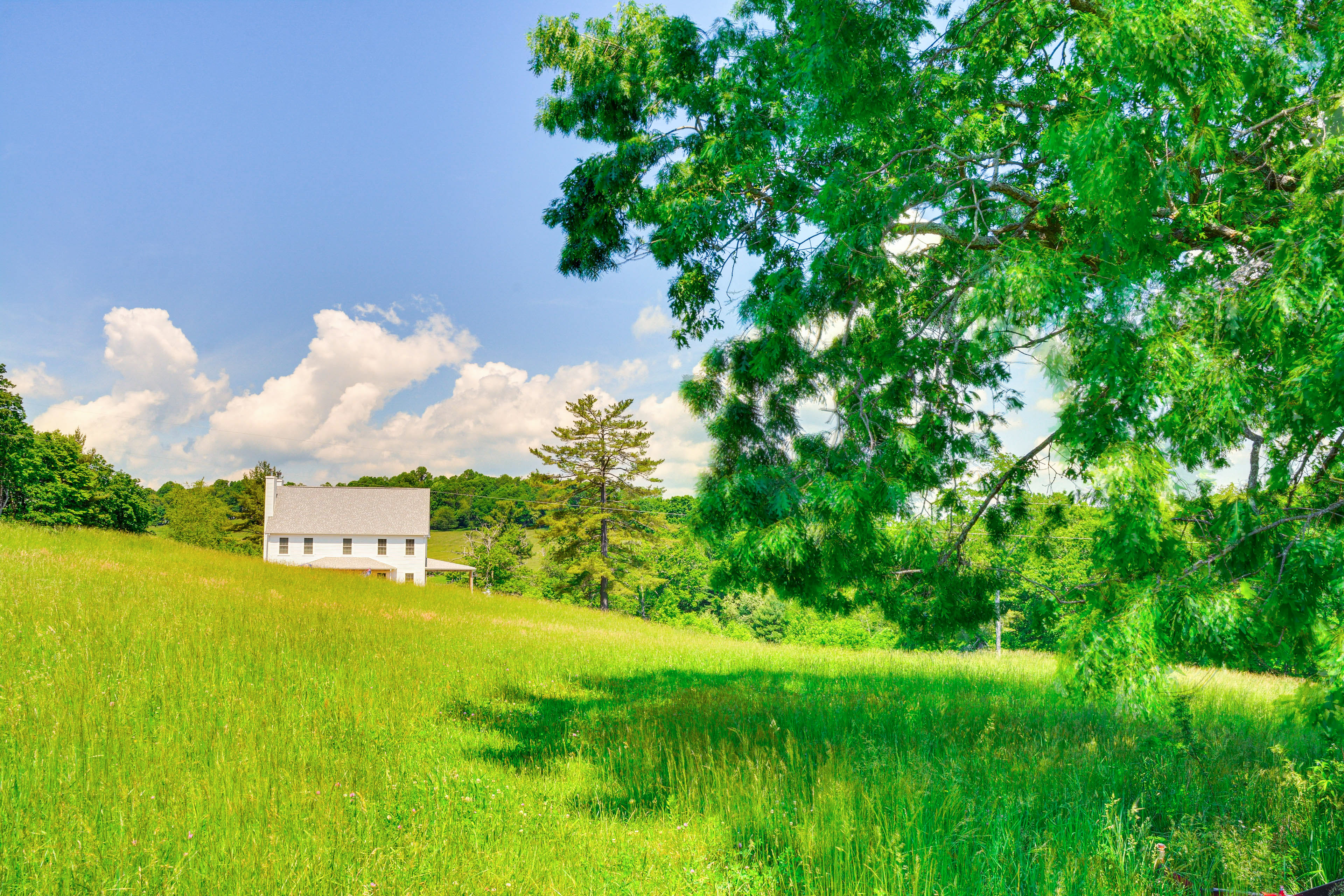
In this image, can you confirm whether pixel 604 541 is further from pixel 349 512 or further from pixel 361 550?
pixel 349 512

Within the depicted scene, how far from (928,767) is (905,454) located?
7.51ft

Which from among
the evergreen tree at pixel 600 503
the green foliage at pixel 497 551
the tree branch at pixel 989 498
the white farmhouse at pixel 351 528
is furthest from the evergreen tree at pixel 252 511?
the tree branch at pixel 989 498

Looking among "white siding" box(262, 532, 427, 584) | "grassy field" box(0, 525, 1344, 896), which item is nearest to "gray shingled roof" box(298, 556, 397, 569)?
"white siding" box(262, 532, 427, 584)

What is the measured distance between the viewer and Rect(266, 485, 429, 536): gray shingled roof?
43.2 meters

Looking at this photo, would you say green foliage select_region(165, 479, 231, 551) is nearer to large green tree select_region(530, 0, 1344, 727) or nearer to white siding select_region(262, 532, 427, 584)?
white siding select_region(262, 532, 427, 584)

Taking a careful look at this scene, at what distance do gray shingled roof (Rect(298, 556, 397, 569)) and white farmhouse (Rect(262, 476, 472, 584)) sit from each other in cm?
5

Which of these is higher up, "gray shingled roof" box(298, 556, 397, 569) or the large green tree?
the large green tree

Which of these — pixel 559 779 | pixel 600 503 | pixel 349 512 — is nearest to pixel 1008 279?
pixel 559 779

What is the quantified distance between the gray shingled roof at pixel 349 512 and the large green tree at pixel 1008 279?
41836mm

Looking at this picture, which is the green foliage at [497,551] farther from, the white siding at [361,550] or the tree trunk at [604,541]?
the tree trunk at [604,541]

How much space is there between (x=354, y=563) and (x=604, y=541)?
1848 centimetres

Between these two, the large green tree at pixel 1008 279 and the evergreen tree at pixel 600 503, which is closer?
the large green tree at pixel 1008 279

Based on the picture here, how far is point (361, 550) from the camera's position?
43.2 meters

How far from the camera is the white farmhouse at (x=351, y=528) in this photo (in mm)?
42281
